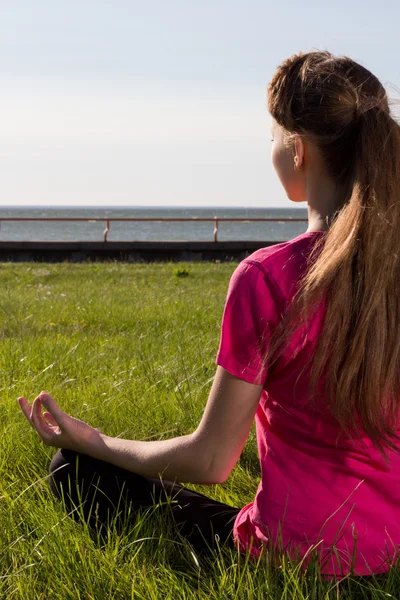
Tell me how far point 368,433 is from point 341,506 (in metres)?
0.17

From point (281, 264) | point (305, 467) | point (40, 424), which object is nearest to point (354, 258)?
point (281, 264)

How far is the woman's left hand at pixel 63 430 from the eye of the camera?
6.82 ft

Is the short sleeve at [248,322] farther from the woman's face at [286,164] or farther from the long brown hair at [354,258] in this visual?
the woman's face at [286,164]

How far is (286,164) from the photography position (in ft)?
6.20

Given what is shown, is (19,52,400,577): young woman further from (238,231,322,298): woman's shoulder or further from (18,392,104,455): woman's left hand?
(18,392,104,455): woman's left hand

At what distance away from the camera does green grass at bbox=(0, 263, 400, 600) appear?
1.99 meters

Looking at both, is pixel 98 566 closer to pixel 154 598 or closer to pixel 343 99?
pixel 154 598

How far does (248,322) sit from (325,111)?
482 millimetres

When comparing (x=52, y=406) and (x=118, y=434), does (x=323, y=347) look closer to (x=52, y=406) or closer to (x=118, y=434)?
(x=52, y=406)

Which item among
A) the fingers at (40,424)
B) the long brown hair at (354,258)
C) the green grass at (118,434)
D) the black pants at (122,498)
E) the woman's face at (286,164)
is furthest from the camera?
the black pants at (122,498)

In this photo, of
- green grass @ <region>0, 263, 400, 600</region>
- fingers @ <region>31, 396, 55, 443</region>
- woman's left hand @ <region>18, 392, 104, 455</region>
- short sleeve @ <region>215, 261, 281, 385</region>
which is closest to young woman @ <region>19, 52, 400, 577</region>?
short sleeve @ <region>215, 261, 281, 385</region>

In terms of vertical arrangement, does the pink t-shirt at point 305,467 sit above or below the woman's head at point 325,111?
below

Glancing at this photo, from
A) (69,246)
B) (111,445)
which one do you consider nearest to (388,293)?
(111,445)

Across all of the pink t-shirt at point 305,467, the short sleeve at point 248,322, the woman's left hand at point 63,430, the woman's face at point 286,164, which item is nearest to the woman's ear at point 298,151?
the woman's face at point 286,164
